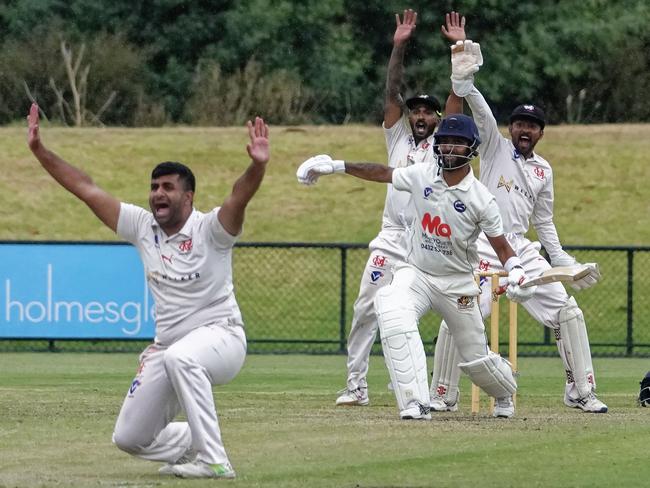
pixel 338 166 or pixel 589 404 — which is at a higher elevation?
pixel 338 166

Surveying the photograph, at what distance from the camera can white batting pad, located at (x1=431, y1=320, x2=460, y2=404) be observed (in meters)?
12.4

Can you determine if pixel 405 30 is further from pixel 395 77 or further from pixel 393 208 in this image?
pixel 393 208

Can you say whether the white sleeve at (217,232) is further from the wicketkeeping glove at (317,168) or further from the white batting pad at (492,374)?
the white batting pad at (492,374)

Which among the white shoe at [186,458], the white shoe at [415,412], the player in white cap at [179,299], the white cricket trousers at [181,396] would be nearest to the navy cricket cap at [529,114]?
the white shoe at [415,412]

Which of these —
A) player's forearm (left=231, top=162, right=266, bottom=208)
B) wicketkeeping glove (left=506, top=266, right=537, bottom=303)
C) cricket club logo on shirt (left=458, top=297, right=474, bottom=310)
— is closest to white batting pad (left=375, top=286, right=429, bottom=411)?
cricket club logo on shirt (left=458, top=297, right=474, bottom=310)

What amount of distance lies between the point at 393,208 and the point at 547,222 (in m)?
1.20

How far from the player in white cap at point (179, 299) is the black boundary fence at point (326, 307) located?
37.7 ft

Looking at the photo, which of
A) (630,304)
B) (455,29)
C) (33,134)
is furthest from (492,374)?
(630,304)

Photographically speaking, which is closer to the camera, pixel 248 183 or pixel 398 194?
pixel 248 183

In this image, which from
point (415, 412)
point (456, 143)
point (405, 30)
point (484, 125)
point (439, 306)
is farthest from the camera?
point (405, 30)

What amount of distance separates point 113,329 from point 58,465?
11.0 m

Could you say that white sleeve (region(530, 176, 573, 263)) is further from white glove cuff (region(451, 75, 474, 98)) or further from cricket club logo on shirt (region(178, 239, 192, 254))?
cricket club logo on shirt (region(178, 239, 192, 254))

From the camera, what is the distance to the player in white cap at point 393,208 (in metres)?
12.9

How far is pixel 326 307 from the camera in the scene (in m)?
Answer: 24.4
